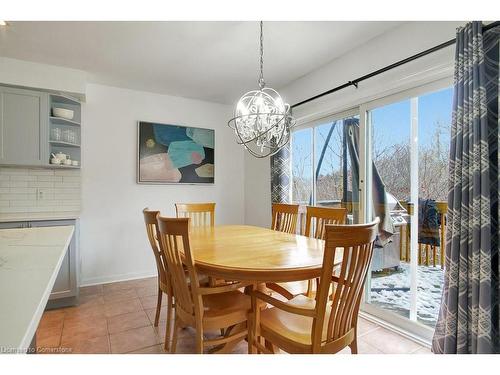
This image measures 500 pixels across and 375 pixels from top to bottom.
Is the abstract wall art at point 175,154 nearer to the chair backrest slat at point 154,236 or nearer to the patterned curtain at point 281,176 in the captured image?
the patterned curtain at point 281,176

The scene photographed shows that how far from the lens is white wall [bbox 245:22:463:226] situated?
1.89 metres

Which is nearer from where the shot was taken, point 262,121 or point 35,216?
point 262,121

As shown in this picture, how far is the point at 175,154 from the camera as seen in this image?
3.70 meters

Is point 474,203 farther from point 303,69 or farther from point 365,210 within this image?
point 303,69

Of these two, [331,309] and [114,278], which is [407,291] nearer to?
[331,309]

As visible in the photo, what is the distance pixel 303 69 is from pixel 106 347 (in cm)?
312

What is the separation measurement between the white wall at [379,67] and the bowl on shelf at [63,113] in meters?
2.53

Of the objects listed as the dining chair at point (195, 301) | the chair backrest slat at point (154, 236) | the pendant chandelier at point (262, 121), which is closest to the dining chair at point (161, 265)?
the chair backrest slat at point (154, 236)

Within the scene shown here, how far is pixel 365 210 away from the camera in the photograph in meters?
2.48

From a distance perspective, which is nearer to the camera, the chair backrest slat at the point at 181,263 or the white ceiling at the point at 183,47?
the chair backrest slat at the point at 181,263

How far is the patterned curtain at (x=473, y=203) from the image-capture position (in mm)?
1500

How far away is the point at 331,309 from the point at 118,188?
3.01 meters

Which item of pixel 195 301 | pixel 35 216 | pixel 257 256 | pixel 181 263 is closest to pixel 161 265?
pixel 181 263
